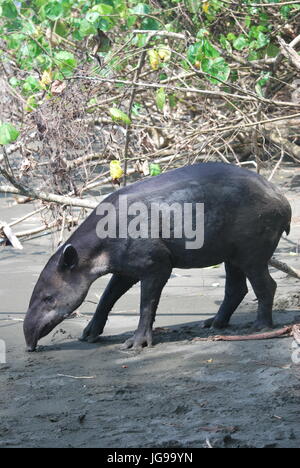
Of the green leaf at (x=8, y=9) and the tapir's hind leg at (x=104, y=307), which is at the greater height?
the green leaf at (x=8, y=9)

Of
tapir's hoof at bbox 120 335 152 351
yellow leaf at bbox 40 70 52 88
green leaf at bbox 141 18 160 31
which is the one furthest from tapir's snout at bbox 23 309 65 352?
green leaf at bbox 141 18 160 31

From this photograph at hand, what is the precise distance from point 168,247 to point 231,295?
0.74 meters

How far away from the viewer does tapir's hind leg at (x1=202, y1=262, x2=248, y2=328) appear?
6.50m

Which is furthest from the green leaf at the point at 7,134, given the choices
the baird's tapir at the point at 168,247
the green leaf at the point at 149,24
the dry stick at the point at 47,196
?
the green leaf at the point at 149,24

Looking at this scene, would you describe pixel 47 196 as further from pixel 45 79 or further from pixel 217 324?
pixel 217 324

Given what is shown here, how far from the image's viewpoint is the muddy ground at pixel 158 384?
4230 mm

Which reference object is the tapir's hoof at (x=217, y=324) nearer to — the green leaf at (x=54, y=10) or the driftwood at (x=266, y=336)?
the driftwood at (x=266, y=336)

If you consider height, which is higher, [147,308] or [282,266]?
[147,308]

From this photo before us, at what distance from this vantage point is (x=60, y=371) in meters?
5.62

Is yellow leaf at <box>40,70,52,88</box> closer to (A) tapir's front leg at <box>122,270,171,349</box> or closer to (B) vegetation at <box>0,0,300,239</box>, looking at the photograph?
(B) vegetation at <box>0,0,300,239</box>

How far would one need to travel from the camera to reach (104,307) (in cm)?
645

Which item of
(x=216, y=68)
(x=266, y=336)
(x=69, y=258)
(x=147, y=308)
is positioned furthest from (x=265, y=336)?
(x=216, y=68)

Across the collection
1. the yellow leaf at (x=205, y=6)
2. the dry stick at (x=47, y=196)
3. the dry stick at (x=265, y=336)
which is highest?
the yellow leaf at (x=205, y=6)

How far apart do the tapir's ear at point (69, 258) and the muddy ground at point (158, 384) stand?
637 millimetres
